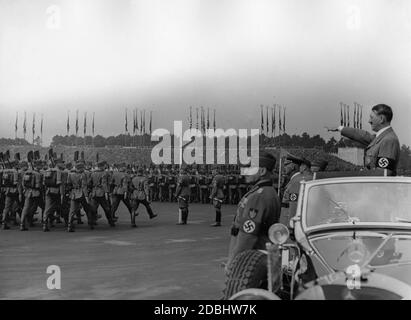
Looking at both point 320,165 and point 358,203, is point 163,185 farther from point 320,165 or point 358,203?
point 358,203

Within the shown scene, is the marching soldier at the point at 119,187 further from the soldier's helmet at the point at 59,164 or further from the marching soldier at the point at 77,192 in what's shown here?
the soldier's helmet at the point at 59,164

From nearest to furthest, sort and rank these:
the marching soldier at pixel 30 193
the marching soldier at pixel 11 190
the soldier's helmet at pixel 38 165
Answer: the marching soldier at pixel 30 193 → the marching soldier at pixel 11 190 → the soldier's helmet at pixel 38 165

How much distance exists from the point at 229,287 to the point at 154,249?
5.54m

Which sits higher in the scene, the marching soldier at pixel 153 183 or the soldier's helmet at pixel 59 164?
→ the soldier's helmet at pixel 59 164

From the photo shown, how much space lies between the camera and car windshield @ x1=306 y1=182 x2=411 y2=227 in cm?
438

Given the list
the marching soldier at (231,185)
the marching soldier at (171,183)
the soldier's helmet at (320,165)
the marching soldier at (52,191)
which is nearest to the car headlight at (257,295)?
the soldier's helmet at (320,165)

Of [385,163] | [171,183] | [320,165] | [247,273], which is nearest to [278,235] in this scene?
[247,273]

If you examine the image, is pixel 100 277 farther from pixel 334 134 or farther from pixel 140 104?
pixel 334 134

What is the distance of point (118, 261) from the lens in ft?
27.6

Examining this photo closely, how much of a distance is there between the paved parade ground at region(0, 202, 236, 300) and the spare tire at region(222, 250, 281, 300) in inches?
71.9

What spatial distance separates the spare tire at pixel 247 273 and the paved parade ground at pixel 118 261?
183 centimetres

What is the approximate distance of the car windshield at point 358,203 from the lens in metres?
4.38

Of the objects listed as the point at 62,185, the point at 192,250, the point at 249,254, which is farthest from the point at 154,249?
the point at 249,254

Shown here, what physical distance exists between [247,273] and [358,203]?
1.09m
